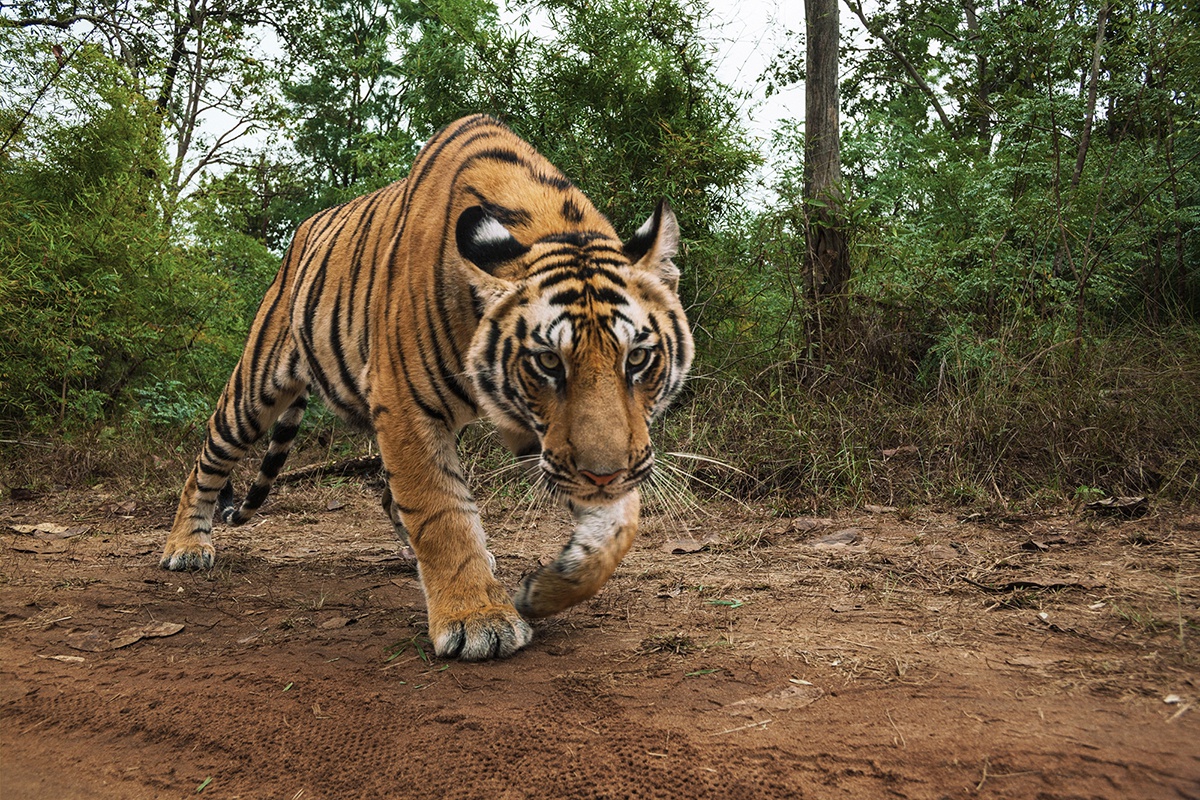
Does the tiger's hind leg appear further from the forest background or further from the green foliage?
the green foliage

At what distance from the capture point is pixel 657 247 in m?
3.08

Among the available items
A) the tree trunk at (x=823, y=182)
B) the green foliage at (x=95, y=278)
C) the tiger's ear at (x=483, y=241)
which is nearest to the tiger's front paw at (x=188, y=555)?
the tiger's ear at (x=483, y=241)

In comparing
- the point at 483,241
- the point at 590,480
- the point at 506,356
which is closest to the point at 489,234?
the point at 483,241

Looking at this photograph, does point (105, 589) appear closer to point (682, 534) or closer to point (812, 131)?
point (682, 534)

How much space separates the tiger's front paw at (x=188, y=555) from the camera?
4461 millimetres

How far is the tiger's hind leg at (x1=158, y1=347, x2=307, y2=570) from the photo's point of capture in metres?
4.49

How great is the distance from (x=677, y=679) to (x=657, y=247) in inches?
59.9

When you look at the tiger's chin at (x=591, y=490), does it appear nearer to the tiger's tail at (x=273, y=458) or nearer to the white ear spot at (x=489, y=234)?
the white ear spot at (x=489, y=234)

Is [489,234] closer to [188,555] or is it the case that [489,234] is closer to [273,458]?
[273,458]

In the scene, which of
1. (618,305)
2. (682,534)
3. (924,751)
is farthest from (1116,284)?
(924,751)

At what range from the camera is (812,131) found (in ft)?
21.8

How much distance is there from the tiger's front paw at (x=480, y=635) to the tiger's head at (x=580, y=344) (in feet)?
1.66

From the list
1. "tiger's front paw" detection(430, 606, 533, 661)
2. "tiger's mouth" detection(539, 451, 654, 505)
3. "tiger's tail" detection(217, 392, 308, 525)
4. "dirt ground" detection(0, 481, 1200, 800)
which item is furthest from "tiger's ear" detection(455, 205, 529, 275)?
"tiger's tail" detection(217, 392, 308, 525)

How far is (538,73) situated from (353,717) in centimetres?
620
